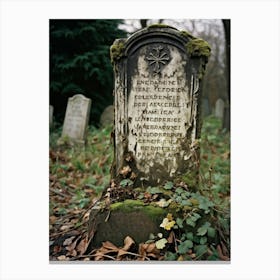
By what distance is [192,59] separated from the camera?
12.9 feet

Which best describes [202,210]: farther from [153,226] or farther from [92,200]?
[92,200]

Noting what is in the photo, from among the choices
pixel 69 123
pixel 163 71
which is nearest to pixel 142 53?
pixel 163 71

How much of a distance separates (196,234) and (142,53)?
1.93m

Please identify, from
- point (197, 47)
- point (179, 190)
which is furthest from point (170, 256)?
point (197, 47)

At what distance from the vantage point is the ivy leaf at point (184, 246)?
11.3ft

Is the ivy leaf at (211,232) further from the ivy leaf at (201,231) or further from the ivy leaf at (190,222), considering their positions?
the ivy leaf at (190,222)

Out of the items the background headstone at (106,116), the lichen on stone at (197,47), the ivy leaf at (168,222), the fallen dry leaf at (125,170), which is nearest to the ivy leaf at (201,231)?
the ivy leaf at (168,222)

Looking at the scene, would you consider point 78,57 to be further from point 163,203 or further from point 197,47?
point 163,203

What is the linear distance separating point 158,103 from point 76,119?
429 cm

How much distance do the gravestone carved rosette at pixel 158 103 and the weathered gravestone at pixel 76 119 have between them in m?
3.82

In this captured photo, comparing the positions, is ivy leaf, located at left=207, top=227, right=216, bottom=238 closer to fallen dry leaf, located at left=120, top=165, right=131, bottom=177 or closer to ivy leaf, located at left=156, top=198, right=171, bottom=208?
ivy leaf, located at left=156, top=198, right=171, bottom=208

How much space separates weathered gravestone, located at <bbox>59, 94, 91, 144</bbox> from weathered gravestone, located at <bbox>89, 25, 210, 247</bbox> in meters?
3.81

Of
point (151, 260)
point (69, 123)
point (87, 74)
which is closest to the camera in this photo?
point (151, 260)

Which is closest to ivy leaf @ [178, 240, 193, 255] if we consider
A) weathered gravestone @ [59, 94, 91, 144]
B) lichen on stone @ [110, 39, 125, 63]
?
lichen on stone @ [110, 39, 125, 63]
